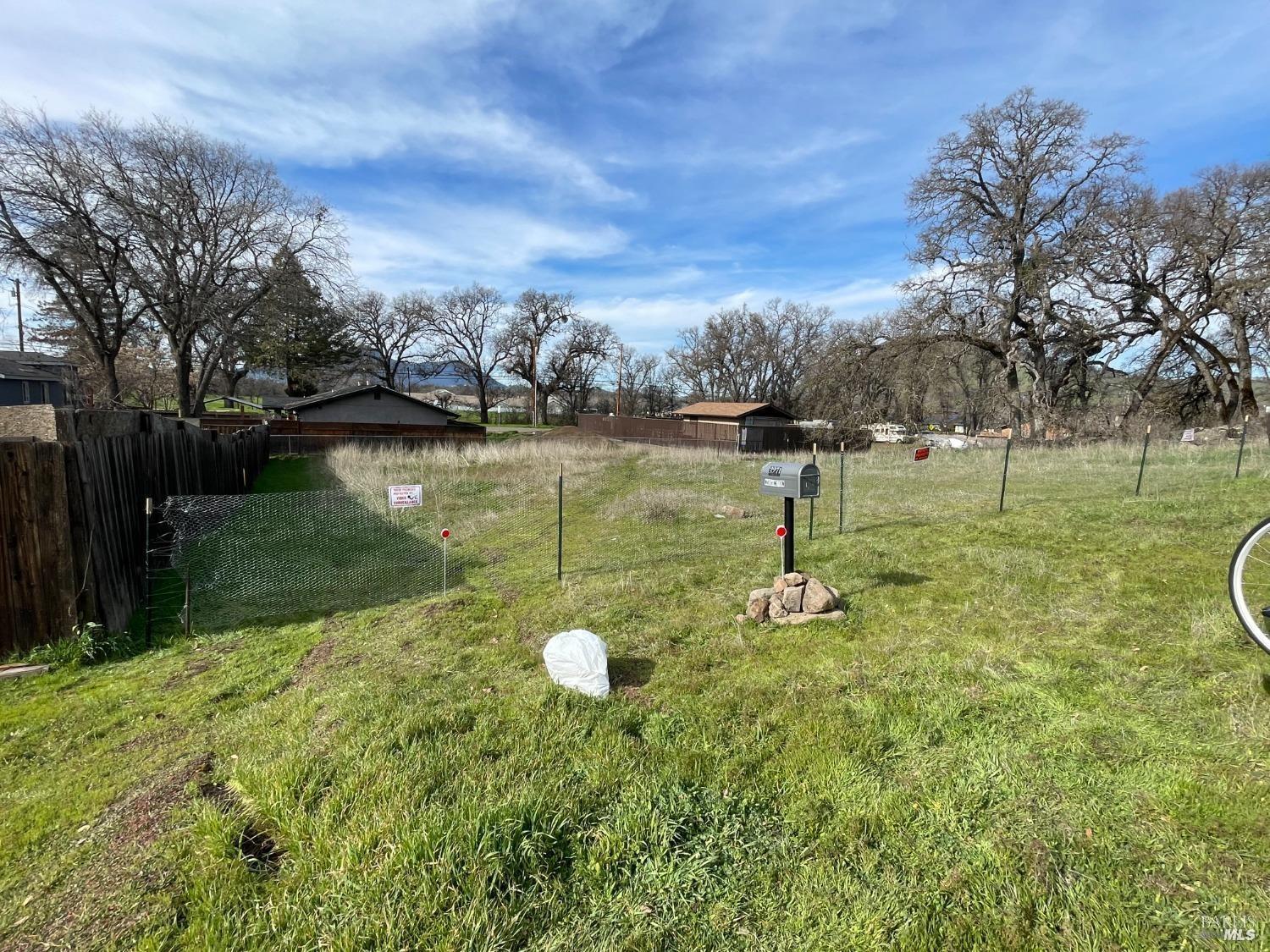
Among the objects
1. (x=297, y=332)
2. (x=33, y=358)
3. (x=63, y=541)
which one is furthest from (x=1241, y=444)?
(x=33, y=358)

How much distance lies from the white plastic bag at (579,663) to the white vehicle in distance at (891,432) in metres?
19.9

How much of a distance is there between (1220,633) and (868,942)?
12.0ft

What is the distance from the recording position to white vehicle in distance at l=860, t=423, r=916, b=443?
21234 mm

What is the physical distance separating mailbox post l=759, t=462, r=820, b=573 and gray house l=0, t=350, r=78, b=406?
3637 centimetres

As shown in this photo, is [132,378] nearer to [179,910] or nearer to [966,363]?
[179,910]

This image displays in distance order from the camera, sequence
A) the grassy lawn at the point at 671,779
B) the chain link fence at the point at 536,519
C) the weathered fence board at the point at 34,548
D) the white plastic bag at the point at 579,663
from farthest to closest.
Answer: the chain link fence at the point at 536,519, the weathered fence board at the point at 34,548, the white plastic bag at the point at 579,663, the grassy lawn at the point at 671,779

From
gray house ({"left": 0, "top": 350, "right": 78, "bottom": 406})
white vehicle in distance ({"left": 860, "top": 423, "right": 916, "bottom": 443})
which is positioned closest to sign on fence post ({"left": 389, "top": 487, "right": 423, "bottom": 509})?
white vehicle in distance ({"left": 860, "top": 423, "right": 916, "bottom": 443})

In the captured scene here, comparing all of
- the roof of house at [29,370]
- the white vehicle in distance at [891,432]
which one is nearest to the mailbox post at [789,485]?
the white vehicle in distance at [891,432]

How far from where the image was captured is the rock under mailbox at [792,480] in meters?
4.95

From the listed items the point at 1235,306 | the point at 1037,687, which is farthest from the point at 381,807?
the point at 1235,306

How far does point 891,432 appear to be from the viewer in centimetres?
2594

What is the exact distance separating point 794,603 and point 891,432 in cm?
2419

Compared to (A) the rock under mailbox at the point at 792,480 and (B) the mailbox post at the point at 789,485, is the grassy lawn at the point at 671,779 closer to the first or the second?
(B) the mailbox post at the point at 789,485

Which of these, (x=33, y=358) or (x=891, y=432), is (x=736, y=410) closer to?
(x=891, y=432)
